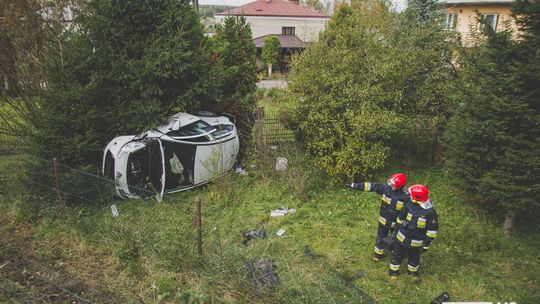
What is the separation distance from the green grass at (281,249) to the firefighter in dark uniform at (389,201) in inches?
15.1

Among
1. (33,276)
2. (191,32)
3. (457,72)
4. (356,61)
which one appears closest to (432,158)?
(457,72)

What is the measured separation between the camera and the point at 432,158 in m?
10.8

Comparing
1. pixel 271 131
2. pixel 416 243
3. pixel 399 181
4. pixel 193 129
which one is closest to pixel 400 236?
pixel 416 243

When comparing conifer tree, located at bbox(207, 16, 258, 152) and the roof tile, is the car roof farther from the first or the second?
the roof tile

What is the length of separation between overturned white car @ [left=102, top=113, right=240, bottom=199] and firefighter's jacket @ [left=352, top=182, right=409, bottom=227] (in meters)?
4.08

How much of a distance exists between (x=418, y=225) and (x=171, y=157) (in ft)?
18.3

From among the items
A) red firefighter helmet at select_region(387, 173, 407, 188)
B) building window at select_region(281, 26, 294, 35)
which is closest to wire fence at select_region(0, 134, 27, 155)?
red firefighter helmet at select_region(387, 173, 407, 188)

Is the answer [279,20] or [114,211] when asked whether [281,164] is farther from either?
[279,20]

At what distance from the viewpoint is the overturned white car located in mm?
8273

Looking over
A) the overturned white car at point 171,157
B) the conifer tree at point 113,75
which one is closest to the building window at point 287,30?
the conifer tree at point 113,75

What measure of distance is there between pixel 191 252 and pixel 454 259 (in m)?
4.45

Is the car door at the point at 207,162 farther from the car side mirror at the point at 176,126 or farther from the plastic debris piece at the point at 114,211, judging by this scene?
the plastic debris piece at the point at 114,211

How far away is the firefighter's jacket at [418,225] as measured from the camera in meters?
5.59

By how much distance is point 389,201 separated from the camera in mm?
6320
